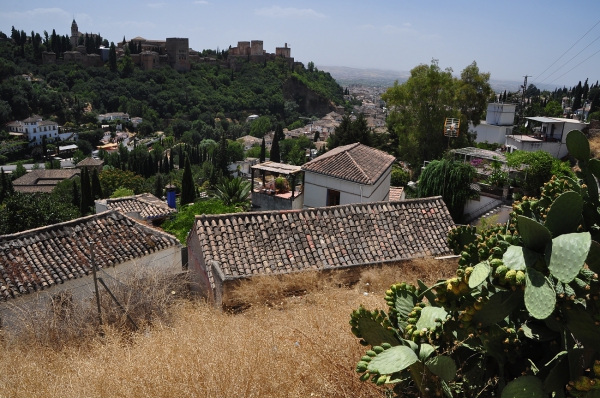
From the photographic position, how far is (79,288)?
9.99m

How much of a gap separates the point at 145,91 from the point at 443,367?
107 meters

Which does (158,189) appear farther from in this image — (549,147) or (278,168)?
(549,147)

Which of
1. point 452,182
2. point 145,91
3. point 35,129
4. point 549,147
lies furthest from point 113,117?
point 452,182

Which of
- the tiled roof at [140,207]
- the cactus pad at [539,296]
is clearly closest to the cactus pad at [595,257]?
the cactus pad at [539,296]

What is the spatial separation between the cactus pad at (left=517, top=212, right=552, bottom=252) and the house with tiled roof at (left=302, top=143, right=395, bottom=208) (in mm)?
11682

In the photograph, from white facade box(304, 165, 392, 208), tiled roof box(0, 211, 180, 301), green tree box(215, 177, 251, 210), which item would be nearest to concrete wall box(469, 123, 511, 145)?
white facade box(304, 165, 392, 208)

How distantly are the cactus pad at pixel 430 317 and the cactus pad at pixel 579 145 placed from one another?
1.62m

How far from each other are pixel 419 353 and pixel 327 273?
528 centimetres

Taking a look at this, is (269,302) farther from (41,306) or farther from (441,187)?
(441,187)

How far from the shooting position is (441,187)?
17.3m

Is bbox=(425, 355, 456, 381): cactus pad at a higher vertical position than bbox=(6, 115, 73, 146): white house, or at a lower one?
higher

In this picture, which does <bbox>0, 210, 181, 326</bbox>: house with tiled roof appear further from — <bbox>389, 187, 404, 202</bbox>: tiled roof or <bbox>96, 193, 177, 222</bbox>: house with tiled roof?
<bbox>389, 187, 404, 202</bbox>: tiled roof

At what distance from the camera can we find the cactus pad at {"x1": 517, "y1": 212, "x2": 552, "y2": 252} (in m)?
2.99

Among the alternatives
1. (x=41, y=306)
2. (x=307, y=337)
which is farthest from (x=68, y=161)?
(x=307, y=337)
